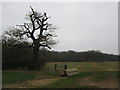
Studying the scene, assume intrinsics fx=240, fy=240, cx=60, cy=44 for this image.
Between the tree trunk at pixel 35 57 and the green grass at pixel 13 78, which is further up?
the tree trunk at pixel 35 57

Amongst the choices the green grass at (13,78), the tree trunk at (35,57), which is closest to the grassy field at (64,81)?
the green grass at (13,78)

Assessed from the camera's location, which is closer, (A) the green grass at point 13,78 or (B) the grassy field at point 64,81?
(B) the grassy field at point 64,81

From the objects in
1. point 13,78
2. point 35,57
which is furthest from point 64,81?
point 35,57

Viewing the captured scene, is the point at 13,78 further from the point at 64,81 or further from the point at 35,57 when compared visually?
the point at 35,57

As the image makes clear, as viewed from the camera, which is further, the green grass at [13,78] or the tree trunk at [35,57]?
the tree trunk at [35,57]

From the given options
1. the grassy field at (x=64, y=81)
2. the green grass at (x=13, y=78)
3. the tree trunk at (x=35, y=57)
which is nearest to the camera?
the grassy field at (x=64, y=81)

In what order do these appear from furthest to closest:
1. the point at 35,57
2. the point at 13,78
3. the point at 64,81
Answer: the point at 35,57 → the point at 13,78 → the point at 64,81

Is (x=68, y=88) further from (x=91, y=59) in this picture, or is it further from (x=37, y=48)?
(x=91, y=59)

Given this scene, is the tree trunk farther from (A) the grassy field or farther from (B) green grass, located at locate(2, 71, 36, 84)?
(A) the grassy field

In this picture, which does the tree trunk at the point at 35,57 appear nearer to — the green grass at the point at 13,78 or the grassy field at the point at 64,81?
the green grass at the point at 13,78

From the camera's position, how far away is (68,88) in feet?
47.1

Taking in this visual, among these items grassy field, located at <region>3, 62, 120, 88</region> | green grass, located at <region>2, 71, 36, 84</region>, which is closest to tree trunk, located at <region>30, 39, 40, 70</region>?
green grass, located at <region>2, 71, 36, 84</region>

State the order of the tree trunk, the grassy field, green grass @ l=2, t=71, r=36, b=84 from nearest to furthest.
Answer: the grassy field, green grass @ l=2, t=71, r=36, b=84, the tree trunk

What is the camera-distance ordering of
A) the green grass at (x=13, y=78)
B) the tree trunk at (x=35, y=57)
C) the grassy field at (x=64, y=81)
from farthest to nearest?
the tree trunk at (x=35, y=57) < the green grass at (x=13, y=78) < the grassy field at (x=64, y=81)
